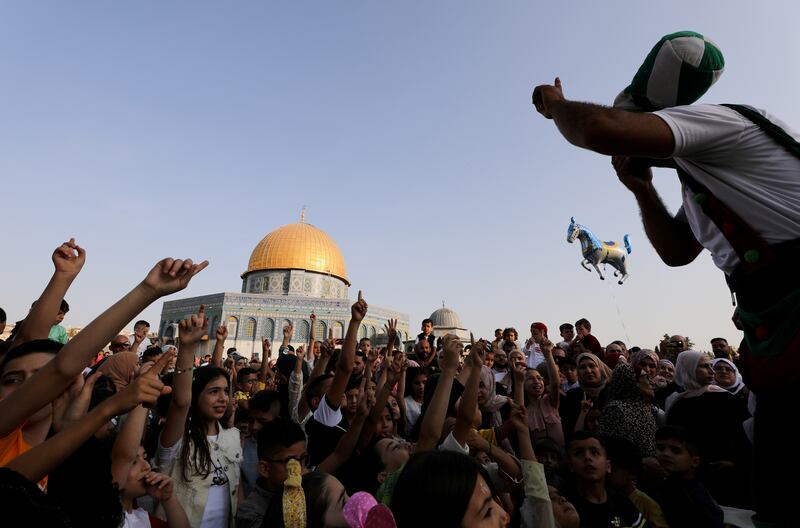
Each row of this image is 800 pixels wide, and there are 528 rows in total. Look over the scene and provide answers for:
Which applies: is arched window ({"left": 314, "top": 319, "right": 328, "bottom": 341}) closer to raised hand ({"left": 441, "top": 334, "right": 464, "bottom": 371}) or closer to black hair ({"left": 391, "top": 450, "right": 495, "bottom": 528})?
raised hand ({"left": 441, "top": 334, "right": 464, "bottom": 371})

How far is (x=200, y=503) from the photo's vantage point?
262 cm

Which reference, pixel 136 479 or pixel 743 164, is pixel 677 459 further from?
pixel 136 479

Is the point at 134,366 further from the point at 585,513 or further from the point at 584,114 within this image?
the point at 584,114

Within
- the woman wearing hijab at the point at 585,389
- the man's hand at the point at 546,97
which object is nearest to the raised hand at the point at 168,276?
the man's hand at the point at 546,97

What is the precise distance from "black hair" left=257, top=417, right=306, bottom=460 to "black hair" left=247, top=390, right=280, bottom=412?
2.76ft

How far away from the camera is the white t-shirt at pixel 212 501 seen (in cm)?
263

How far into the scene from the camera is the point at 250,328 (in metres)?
27.3

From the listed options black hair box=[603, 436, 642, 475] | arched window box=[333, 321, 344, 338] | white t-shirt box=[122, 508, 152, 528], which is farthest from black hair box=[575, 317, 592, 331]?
arched window box=[333, 321, 344, 338]

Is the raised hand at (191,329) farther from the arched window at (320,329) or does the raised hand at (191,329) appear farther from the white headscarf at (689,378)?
the arched window at (320,329)

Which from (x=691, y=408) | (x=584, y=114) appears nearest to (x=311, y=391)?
(x=691, y=408)

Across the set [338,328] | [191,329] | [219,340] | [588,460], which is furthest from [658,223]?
[338,328]

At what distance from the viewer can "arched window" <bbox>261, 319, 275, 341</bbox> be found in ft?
88.9

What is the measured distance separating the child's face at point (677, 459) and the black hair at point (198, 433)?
2.82m

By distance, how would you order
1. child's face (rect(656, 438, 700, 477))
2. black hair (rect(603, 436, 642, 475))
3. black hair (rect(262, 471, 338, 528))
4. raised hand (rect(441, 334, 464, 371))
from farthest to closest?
black hair (rect(603, 436, 642, 475))
child's face (rect(656, 438, 700, 477))
raised hand (rect(441, 334, 464, 371))
black hair (rect(262, 471, 338, 528))
